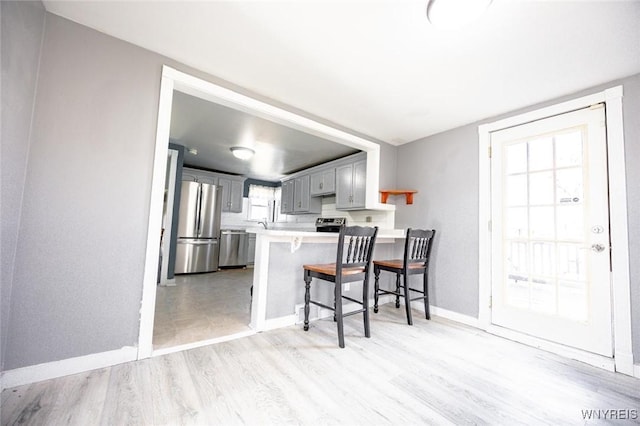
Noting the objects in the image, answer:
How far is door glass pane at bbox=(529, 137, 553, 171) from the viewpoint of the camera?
7.86 ft

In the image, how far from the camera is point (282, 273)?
2502 mm

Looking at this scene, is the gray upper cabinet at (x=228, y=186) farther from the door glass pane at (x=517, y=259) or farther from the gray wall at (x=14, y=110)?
the door glass pane at (x=517, y=259)

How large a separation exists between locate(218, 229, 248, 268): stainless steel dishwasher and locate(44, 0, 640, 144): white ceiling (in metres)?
4.08

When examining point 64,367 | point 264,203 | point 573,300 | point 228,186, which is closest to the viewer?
point 64,367

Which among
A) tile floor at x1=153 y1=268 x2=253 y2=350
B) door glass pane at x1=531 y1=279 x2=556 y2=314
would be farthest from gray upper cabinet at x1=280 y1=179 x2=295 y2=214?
door glass pane at x1=531 y1=279 x2=556 y2=314

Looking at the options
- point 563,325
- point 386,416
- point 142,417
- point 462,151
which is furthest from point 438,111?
point 142,417

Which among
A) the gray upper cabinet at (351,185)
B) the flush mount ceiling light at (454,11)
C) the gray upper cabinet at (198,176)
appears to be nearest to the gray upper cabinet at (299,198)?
the gray upper cabinet at (351,185)

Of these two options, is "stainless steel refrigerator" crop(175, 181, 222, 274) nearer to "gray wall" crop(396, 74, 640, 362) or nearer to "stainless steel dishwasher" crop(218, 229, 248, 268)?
"stainless steel dishwasher" crop(218, 229, 248, 268)

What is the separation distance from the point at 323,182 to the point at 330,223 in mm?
815

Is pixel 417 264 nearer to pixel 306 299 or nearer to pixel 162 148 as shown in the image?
pixel 306 299

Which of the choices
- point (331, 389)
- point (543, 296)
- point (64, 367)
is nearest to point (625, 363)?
point (543, 296)

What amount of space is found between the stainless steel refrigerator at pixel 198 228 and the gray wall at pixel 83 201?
3183mm

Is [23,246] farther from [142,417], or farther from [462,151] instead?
[462,151]

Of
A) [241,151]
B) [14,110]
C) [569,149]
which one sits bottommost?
[14,110]
